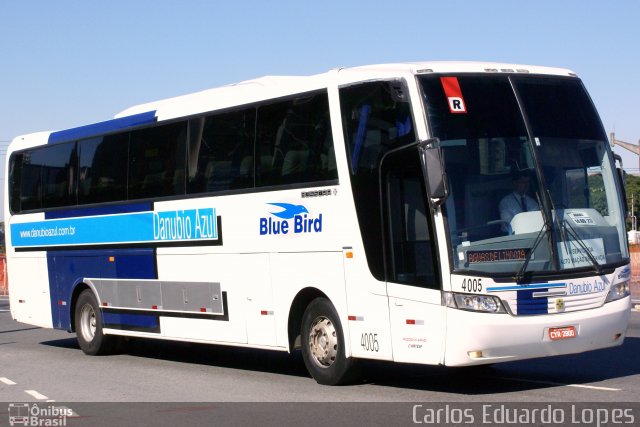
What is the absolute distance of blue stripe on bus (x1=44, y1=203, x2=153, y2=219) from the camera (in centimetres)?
1619

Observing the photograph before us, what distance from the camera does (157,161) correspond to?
15.9m

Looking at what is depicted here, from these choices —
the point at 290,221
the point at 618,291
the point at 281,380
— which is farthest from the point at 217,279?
the point at 618,291

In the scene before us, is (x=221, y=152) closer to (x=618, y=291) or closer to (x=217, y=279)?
(x=217, y=279)

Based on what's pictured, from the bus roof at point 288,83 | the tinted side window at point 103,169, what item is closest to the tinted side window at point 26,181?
the tinted side window at point 103,169

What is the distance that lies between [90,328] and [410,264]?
854cm

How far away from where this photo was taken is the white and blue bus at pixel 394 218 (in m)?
10.8

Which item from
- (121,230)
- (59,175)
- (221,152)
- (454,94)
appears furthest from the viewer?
(59,175)

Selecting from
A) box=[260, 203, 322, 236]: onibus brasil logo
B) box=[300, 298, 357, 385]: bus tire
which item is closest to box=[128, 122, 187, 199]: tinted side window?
box=[260, 203, 322, 236]: onibus brasil logo

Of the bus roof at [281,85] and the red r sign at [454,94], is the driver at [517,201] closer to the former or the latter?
the red r sign at [454,94]

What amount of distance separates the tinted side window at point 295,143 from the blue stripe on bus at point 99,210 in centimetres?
315

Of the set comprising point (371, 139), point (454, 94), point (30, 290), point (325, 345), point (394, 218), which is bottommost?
point (325, 345)

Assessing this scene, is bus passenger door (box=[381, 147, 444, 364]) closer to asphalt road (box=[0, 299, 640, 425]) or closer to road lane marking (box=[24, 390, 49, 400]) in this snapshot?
asphalt road (box=[0, 299, 640, 425])

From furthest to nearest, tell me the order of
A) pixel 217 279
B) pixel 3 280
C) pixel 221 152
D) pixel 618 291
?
pixel 3 280, pixel 217 279, pixel 221 152, pixel 618 291

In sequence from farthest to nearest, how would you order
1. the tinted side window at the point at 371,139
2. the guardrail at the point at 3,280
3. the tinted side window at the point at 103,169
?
1. the guardrail at the point at 3,280
2. the tinted side window at the point at 103,169
3. the tinted side window at the point at 371,139
